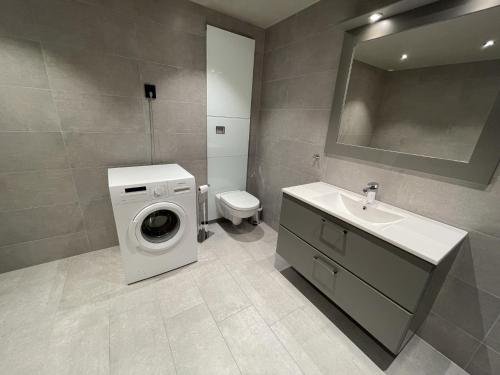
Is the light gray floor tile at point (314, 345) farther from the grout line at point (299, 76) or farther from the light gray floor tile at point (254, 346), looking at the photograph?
the grout line at point (299, 76)

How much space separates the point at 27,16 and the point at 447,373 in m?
3.51

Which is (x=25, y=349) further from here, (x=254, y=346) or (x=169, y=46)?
(x=169, y=46)

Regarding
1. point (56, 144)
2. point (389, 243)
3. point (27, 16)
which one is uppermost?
point (27, 16)

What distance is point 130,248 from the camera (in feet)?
5.22

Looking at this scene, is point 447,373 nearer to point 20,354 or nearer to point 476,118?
point 476,118

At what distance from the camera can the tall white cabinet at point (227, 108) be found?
6.90ft

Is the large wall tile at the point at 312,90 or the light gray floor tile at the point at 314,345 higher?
the large wall tile at the point at 312,90

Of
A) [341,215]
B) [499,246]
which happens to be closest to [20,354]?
[341,215]

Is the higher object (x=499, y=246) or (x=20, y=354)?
(x=499, y=246)

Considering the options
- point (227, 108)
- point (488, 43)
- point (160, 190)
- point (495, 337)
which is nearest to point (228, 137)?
point (227, 108)

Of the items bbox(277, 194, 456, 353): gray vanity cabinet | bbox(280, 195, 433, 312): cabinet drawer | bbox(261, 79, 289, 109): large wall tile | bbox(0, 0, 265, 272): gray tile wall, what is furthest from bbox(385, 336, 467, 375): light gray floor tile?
bbox(0, 0, 265, 272): gray tile wall

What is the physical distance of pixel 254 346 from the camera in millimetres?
1288

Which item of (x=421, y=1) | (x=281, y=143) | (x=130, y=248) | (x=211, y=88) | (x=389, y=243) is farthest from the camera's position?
(x=281, y=143)

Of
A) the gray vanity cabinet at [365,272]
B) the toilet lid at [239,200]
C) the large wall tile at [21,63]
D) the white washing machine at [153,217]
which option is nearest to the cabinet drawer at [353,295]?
the gray vanity cabinet at [365,272]
